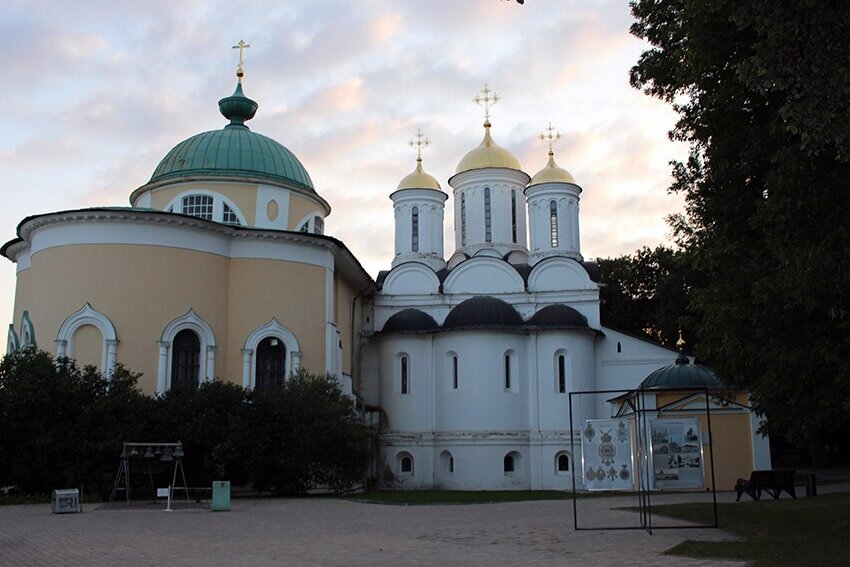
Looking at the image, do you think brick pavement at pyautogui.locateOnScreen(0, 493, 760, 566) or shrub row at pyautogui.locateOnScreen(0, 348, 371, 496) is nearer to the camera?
brick pavement at pyautogui.locateOnScreen(0, 493, 760, 566)

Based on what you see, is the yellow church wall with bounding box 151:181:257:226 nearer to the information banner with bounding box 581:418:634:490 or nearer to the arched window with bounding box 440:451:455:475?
the arched window with bounding box 440:451:455:475

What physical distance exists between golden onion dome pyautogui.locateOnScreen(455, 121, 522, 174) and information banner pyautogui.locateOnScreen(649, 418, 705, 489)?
1034 inches

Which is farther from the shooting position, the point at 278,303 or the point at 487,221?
the point at 487,221

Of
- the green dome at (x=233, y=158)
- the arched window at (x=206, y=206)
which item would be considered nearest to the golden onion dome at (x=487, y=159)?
the green dome at (x=233, y=158)

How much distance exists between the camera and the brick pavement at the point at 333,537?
10.4m

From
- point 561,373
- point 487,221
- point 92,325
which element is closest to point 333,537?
point 92,325

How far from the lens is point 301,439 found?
939 inches

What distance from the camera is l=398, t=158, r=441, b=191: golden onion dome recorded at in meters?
38.7

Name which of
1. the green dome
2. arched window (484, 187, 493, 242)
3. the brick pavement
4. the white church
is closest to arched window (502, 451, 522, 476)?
the white church

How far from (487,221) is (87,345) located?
62.3 ft

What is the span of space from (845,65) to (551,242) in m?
27.7

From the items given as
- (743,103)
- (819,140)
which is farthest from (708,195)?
(819,140)

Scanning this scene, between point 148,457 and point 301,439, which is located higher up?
point 301,439

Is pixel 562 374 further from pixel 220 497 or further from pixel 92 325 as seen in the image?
pixel 220 497
